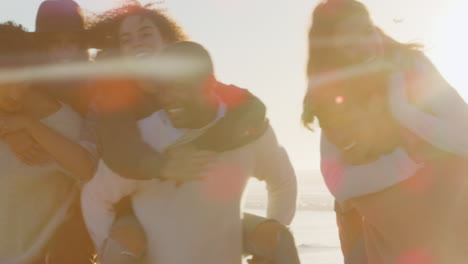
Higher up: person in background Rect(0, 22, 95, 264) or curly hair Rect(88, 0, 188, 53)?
curly hair Rect(88, 0, 188, 53)

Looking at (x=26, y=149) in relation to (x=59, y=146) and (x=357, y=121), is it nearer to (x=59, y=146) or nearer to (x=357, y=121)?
(x=59, y=146)

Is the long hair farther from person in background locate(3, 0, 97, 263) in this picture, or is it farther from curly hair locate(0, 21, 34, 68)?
curly hair locate(0, 21, 34, 68)

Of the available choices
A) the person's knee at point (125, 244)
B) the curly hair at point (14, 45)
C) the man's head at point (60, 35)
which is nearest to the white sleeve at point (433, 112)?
the person's knee at point (125, 244)

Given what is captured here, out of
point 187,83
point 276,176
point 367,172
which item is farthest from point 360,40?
point 187,83

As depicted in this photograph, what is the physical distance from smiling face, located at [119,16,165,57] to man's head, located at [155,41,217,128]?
286mm

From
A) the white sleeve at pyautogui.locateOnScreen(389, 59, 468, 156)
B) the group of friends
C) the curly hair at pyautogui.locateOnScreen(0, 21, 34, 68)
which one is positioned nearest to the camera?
the group of friends

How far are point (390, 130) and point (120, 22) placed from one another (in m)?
1.55

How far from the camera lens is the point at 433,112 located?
322 cm

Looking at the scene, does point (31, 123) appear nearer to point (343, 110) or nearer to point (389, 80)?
point (343, 110)

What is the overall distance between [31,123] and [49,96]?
248 mm

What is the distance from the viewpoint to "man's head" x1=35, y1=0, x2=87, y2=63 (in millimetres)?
3553

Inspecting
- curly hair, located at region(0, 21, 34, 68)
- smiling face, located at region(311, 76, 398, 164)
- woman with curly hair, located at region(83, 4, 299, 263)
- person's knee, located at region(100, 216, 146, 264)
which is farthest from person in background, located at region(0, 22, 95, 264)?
smiling face, located at region(311, 76, 398, 164)

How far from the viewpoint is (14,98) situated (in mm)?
3301

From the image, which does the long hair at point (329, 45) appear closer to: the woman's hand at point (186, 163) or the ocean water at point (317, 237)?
the woman's hand at point (186, 163)
